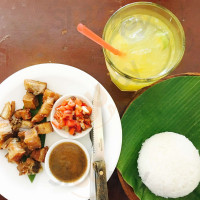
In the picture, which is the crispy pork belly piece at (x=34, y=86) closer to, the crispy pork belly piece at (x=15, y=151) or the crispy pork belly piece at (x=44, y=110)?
the crispy pork belly piece at (x=44, y=110)

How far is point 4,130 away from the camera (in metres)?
1.88

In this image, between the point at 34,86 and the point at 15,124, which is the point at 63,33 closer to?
the point at 34,86

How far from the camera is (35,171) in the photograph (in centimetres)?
188

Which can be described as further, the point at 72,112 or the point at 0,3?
the point at 0,3

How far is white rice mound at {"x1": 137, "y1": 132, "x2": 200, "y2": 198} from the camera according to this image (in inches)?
74.0

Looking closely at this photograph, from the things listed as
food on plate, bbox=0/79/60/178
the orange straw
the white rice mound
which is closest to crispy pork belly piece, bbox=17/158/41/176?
food on plate, bbox=0/79/60/178

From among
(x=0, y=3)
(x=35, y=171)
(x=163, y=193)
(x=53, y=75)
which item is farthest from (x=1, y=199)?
(x=0, y=3)

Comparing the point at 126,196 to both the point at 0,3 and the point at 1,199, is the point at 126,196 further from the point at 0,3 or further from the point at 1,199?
the point at 0,3

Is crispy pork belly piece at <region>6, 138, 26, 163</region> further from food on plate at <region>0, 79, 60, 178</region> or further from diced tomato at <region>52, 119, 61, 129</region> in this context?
diced tomato at <region>52, 119, 61, 129</region>

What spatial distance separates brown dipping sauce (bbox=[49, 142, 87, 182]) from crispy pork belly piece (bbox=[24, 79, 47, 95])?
366mm

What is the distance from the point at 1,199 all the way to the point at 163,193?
3.39 ft

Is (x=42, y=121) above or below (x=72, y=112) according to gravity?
below

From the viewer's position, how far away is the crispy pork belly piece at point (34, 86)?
6.24 ft

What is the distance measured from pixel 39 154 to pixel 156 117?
2.52 ft
